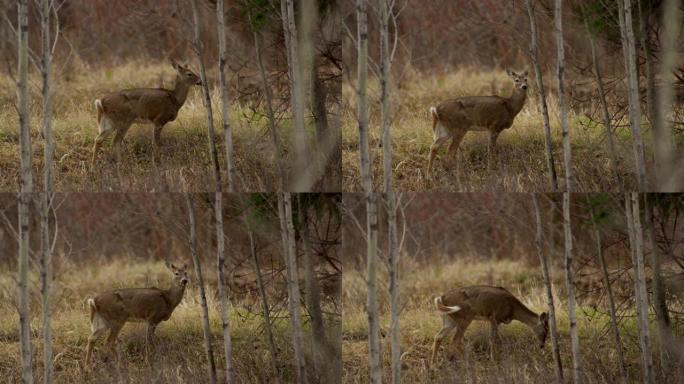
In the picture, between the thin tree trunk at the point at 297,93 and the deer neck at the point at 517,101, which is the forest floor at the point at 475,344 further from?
the deer neck at the point at 517,101

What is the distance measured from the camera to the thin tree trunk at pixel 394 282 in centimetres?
1084

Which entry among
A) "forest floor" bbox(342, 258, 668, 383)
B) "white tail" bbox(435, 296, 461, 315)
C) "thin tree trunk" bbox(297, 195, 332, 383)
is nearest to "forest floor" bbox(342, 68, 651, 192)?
"thin tree trunk" bbox(297, 195, 332, 383)

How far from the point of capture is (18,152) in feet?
37.2

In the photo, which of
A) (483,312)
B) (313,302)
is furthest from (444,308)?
(313,302)

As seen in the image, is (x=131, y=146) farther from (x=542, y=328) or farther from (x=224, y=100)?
(x=542, y=328)

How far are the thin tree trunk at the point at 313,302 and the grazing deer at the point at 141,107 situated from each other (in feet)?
4.53

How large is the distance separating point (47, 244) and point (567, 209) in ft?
14.3

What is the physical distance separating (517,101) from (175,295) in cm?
346

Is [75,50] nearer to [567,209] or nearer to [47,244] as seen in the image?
[47,244]

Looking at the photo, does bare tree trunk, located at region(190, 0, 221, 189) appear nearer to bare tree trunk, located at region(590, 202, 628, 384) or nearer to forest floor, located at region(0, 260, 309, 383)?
forest floor, located at region(0, 260, 309, 383)

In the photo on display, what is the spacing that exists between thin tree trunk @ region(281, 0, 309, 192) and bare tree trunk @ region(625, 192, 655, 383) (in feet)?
9.24

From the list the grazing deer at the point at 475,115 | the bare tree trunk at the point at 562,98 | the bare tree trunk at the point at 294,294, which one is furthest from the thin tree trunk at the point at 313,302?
the bare tree trunk at the point at 562,98

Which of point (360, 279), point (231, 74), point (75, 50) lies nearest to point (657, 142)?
point (360, 279)

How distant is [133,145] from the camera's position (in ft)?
37.8
